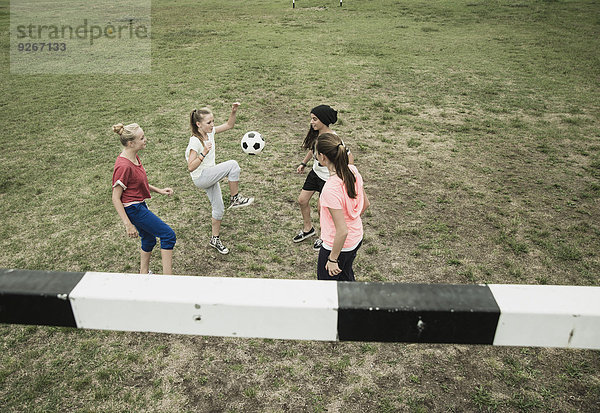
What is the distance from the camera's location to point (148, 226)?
13.2 feet

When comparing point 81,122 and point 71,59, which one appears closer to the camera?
point 81,122

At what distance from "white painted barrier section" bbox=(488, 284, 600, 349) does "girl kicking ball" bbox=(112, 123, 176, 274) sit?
3.20 m

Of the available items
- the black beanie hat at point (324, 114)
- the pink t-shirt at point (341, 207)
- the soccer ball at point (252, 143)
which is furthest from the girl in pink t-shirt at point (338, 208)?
the soccer ball at point (252, 143)

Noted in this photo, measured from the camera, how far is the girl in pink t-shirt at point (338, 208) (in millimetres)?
3070

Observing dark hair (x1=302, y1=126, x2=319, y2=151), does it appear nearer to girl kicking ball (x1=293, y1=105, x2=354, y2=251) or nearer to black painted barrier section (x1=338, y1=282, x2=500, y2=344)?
girl kicking ball (x1=293, y1=105, x2=354, y2=251)

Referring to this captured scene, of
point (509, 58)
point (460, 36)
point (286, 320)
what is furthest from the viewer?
point (460, 36)

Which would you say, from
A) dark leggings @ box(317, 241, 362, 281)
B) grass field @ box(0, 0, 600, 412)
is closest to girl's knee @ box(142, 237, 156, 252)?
grass field @ box(0, 0, 600, 412)

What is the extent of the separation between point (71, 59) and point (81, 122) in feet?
21.2

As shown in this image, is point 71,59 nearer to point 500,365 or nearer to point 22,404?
point 22,404

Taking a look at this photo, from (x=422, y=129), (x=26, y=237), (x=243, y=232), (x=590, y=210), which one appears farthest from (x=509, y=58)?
(x=26, y=237)

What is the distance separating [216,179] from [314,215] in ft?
4.96

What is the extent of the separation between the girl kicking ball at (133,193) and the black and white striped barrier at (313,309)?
2311 mm

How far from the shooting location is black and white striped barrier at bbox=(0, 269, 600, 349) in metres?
1.40

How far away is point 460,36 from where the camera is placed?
15.4 m
